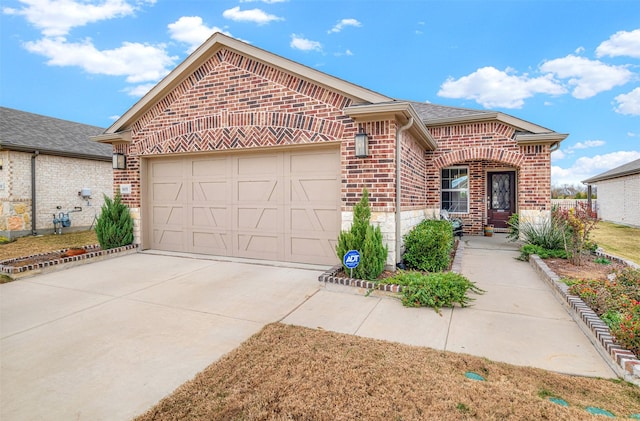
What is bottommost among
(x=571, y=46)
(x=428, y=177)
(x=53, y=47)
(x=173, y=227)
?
(x=173, y=227)

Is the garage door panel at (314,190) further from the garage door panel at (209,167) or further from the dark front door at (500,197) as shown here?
the dark front door at (500,197)

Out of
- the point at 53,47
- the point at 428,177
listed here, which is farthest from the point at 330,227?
the point at 53,47

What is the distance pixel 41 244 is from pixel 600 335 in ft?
44.9

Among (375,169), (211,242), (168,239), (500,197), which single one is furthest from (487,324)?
(500,197)

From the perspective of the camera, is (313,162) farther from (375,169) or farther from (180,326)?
(180,326)

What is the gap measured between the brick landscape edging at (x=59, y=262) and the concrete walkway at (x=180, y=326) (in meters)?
0.24

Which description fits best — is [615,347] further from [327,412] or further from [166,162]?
[166,162]

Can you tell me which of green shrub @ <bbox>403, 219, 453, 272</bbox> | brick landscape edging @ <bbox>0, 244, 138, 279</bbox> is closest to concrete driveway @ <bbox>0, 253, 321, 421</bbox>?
brick landscape edging @ <bbox>0, 244, 138, 279</bbox>

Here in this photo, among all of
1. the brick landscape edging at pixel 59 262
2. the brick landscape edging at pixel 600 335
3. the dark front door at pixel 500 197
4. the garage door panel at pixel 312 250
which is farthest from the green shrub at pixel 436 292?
the dark front door at pixel 500 197

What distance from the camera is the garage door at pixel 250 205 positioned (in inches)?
258

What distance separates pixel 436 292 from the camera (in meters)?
4.49

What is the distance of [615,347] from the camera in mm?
3027

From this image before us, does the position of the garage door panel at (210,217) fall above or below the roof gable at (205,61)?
below

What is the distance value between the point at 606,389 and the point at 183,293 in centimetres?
515
